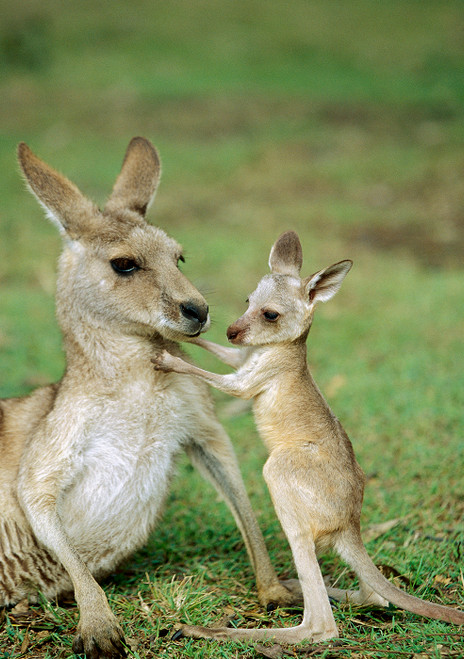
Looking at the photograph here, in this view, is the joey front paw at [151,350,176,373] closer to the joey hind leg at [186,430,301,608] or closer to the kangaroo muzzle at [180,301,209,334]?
the kangaroo muzzle at [180,301,209,334]

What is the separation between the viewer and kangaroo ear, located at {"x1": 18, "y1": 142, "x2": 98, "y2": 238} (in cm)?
302

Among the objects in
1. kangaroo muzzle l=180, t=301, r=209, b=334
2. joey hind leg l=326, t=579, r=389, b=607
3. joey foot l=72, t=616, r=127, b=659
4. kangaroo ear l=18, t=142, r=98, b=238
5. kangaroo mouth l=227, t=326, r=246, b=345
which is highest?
kangaroo ear l=18, t=142, r=98, b=238

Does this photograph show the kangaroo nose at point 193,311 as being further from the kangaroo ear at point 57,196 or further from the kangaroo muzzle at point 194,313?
the kangaroo ear at point 57,196

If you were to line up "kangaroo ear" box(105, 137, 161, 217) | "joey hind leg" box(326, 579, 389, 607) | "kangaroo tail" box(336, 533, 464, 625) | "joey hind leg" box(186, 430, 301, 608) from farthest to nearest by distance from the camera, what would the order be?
"kangaroo ear" box(105, 137, 161, 217), "joey hind leg" box(186, 430, 301, 608), "joey hind leg" box(326, 579, 389, 607), "kangaroo tail" box(336, 533, 464, 625)

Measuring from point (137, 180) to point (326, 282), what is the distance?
1.05 meters

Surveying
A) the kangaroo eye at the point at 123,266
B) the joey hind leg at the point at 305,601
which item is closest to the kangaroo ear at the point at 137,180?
the kangaroo eye at the point at 123,266

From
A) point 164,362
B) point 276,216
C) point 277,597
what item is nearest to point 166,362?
point 164,362

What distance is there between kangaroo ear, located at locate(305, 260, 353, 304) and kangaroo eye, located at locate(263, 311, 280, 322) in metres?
0.14

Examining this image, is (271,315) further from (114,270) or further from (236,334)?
(114,270)

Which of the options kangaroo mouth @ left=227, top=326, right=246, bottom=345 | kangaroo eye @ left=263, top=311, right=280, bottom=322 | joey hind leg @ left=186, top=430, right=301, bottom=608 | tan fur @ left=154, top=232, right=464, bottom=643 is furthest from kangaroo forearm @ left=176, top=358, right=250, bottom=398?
joey hind leg @ left=186, top=430, right=301, bottom=608

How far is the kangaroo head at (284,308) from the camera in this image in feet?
9.27

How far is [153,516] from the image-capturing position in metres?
3.03

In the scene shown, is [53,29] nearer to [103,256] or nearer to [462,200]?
[462,200]

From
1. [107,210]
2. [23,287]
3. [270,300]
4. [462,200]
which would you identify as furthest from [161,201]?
[270,300]
